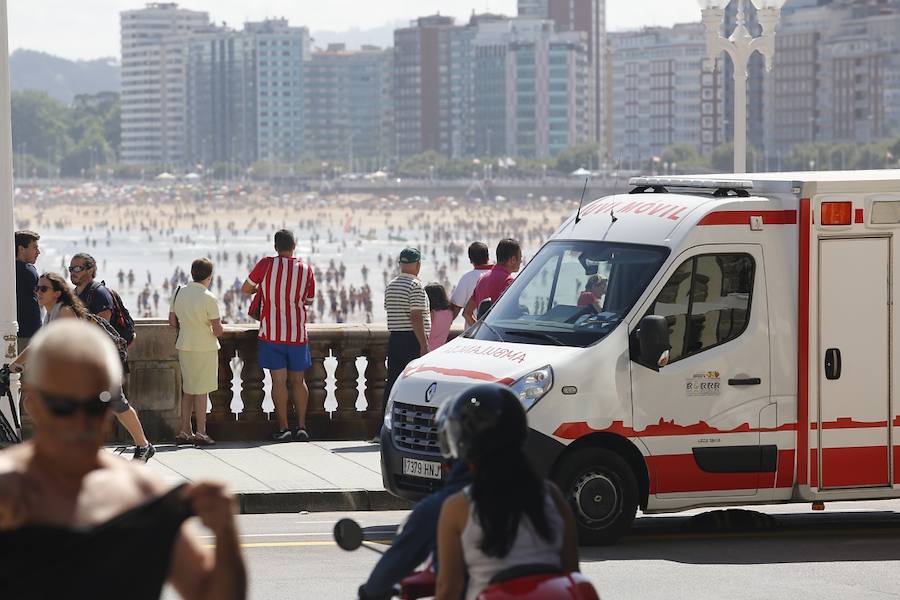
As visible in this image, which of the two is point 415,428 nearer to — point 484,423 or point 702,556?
point 702,556

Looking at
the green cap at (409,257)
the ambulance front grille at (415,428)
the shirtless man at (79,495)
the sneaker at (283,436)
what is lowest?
the sneaker at (283,436)

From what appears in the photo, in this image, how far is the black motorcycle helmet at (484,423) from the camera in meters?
4.18

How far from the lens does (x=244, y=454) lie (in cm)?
1348

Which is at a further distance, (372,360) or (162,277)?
(162,277)

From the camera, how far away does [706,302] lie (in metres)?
9.95

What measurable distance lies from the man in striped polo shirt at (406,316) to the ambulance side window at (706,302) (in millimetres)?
4040

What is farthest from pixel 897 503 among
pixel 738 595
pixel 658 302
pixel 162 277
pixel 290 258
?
pixel 162 277

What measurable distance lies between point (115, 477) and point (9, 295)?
956 centimetres

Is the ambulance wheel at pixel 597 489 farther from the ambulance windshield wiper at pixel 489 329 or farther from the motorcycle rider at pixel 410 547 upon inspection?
the motorcycle rider at pixel 410 547

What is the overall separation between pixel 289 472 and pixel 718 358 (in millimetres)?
3734

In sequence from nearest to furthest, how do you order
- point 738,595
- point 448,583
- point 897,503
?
point 448,583 < point 738,595 < point 897,503

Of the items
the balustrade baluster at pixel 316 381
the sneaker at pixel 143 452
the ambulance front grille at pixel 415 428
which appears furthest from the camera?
the balustrade baluster at pixel 316 381

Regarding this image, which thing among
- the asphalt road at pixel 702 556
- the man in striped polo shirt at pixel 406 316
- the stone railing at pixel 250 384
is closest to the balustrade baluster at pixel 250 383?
the stone railing at pixel 250 384

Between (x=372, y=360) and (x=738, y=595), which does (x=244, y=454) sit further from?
(x=738, y=595)
